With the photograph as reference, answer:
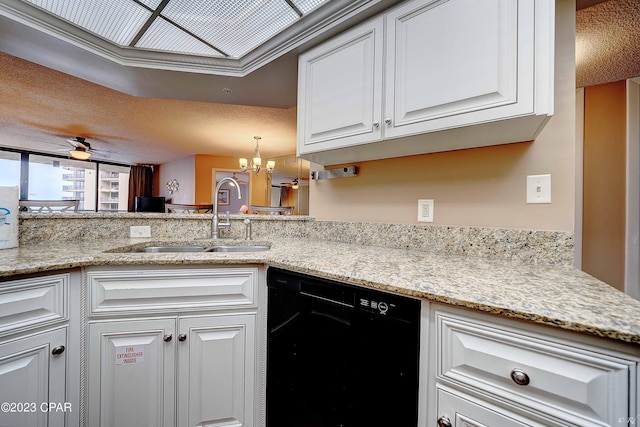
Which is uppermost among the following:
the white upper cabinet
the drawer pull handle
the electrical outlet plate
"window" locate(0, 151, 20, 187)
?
"window" locate(0, 151, 20, 187)

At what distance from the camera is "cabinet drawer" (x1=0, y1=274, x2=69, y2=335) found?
0.84 meters

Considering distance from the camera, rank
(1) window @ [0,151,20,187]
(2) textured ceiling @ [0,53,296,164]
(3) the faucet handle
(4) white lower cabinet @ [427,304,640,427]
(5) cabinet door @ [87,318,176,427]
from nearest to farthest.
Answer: (4) white lower cabinet @ [427,304,640,427]
(5) cabinet door @ [87,318,176,427]
(3) the faucet handle
(2) textured ceiling @ [0,53,296,164]
(1) window @ [0,151,20,187]

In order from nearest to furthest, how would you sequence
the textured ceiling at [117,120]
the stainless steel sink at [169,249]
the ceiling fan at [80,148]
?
1. the stainless steel sink at [169,249]
2. the textured ceiling at [117,120]
3. the ceiling fan at [80,148]

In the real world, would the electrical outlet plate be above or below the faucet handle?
above

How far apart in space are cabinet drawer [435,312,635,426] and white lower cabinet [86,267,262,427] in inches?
29.9

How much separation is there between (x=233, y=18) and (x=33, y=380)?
1.78 meters

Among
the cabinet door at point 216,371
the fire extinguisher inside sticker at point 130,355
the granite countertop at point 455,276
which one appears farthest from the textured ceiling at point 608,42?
the fire extinguisher inside sticker at point 130,355

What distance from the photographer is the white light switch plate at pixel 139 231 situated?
1.63 m

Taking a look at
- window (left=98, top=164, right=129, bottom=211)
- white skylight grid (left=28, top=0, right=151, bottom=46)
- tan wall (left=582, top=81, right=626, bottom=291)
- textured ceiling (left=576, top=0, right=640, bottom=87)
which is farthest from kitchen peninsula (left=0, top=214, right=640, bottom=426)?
window (left=98, top=164, right=129, bottom=211)

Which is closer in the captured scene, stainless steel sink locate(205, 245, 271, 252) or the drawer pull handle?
the drawer pull handle

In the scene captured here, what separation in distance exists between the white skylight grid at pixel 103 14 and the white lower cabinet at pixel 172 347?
136 centimetres

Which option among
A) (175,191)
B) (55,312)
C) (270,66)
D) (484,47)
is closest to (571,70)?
(484,47)

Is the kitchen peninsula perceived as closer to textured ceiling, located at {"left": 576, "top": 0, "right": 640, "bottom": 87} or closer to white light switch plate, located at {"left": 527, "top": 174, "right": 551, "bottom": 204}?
white light switch plate, located at {"left": 527, "top": 174, "right": 551, "bottom": 204}

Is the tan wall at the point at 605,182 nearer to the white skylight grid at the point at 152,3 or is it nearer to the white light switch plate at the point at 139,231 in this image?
the white skylight grid at the point at 152,3
